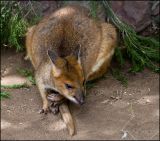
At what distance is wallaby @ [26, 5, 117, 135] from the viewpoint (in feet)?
19.5

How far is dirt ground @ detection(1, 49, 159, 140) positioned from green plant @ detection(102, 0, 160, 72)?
0.70 feet

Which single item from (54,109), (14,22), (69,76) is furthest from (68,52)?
(14,22)

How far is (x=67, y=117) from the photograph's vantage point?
19.6 ft

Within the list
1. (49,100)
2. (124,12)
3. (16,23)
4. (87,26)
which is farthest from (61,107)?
(124,12)

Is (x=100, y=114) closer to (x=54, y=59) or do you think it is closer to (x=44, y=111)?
(x=44, y=111)

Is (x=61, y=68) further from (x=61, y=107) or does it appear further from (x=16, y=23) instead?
(x=16, y=23)

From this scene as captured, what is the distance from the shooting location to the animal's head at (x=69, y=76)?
5.87 m

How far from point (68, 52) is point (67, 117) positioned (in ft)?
3.08

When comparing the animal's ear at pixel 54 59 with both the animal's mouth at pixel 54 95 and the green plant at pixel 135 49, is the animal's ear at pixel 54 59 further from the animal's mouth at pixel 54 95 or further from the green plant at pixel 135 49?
the green plant at pixel 135 49

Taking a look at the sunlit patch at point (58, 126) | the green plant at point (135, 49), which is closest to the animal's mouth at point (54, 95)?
the sunlit patch at point (58, 126)

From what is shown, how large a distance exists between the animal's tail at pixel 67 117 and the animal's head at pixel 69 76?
218 millimetres

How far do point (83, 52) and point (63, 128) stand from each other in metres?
1.32

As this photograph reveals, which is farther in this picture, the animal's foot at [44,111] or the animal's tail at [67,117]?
the animal's foot at [44,111]

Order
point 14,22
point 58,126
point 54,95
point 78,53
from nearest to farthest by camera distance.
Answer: point 58,126, point 78,53, point 54,95, point 14,22
